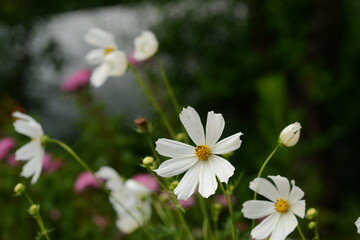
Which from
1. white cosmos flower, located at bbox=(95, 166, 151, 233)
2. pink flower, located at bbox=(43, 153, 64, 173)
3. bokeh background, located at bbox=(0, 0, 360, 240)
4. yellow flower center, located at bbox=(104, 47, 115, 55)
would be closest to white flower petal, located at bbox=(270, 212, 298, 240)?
white cosmos flower, located at bbox=(95, 166, 151, 233)

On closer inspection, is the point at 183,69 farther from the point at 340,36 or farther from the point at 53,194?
the point at 53,194

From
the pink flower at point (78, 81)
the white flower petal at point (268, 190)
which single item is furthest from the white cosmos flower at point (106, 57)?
the pink flower at point (78, 81)

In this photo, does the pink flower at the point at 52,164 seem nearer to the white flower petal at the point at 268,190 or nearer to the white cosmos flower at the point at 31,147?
the white cosmos flower at the point at 31,147

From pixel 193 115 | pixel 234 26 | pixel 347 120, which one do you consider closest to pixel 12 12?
pixel 234 26

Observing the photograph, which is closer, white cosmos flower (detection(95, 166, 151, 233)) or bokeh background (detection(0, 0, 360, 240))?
white cosmos flower (detection(95, 166, 151, 233))

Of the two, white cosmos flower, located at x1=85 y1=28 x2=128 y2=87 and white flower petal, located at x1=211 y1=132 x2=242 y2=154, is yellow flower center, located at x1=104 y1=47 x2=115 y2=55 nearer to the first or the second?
white cosmos flower, located at x1=85 y1=28 x2=128 y2=87

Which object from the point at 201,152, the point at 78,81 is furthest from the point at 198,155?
the point at 78,81
